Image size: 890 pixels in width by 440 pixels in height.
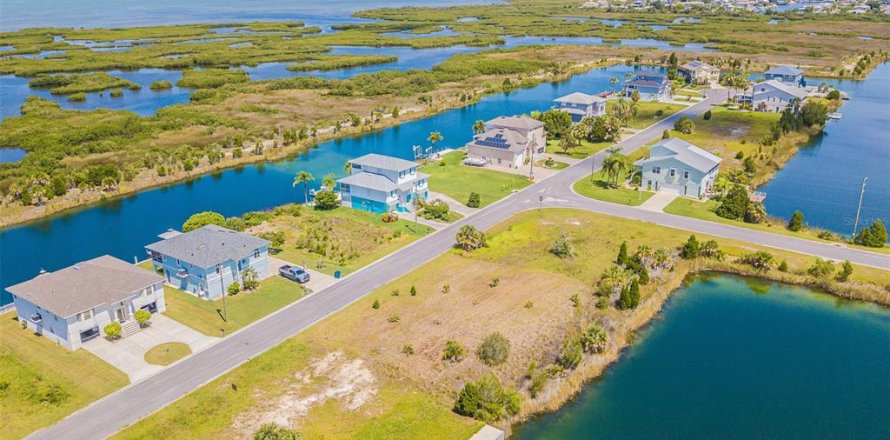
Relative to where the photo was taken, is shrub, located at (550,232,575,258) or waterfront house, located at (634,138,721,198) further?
waterfront house, located at (634,138,721,198)

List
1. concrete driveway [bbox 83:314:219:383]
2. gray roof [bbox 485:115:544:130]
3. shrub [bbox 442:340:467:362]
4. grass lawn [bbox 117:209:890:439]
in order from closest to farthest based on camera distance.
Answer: grass lawn [bbox 117:209:890:439]
concrete driveway [bbox 83:314:219:383]
shrub [bbox 442:340:467:362]
gray roof [bbox 485:115:544:130]

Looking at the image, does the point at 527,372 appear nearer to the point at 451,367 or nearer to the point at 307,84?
the point at 451,367

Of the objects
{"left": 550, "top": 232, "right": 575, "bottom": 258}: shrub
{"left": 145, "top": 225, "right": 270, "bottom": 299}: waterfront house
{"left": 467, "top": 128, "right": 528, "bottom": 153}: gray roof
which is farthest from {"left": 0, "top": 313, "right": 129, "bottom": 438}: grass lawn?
{"left": 467, "top": 128, "right": 528, "bottom": 153}: gray roof

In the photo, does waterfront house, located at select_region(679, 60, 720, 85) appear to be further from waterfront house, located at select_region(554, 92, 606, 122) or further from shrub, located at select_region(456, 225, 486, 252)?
shrub, located at select_region(456, 225, 486, 252)

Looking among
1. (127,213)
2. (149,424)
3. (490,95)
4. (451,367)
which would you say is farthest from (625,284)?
(490,95)

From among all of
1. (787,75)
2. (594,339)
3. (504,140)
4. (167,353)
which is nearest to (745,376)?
(594,339)

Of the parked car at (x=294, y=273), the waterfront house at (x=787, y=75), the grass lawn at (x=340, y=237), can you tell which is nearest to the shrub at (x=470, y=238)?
the grass lawn at (x=340, y=237)
